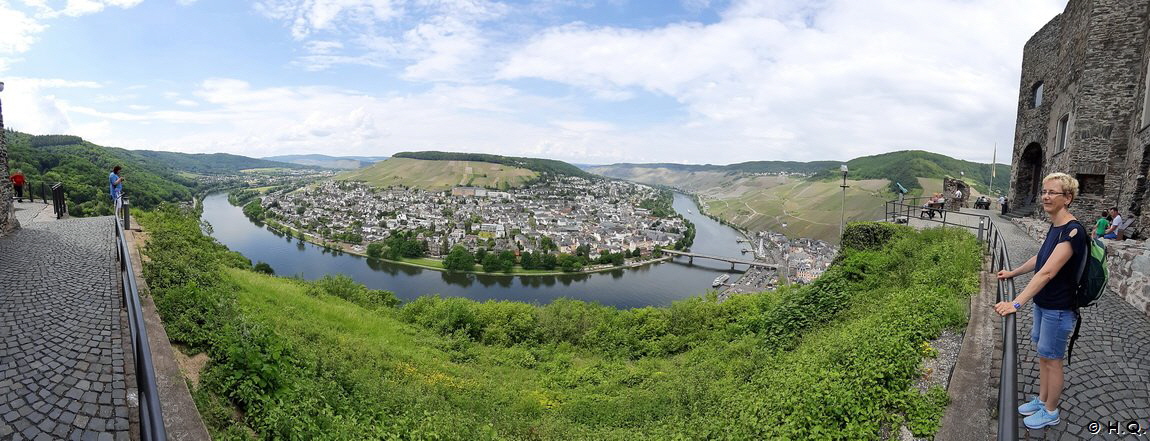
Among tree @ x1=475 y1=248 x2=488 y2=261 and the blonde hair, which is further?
tree @ x1=475 y1=248 x2=488 y2=261

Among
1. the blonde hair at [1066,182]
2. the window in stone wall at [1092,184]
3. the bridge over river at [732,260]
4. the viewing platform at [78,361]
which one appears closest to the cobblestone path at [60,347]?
the viewing platform at [78,361]

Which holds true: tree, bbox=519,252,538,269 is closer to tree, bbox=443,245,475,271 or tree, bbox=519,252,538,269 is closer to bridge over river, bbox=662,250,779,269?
tree, bbox=443,245,475,271

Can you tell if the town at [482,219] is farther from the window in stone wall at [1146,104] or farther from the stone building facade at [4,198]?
the window in stone wall at [1146,104]

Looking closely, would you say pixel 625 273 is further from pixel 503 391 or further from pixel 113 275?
pixel 113 275

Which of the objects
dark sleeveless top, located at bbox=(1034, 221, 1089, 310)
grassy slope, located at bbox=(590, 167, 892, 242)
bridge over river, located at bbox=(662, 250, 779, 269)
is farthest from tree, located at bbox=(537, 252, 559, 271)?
dark sleeveless top, located at bbox=(1034, 221, 1089, 310)

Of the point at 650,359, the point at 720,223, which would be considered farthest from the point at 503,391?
the point at 720,223

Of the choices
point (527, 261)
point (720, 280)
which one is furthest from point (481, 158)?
point (720, 280)
